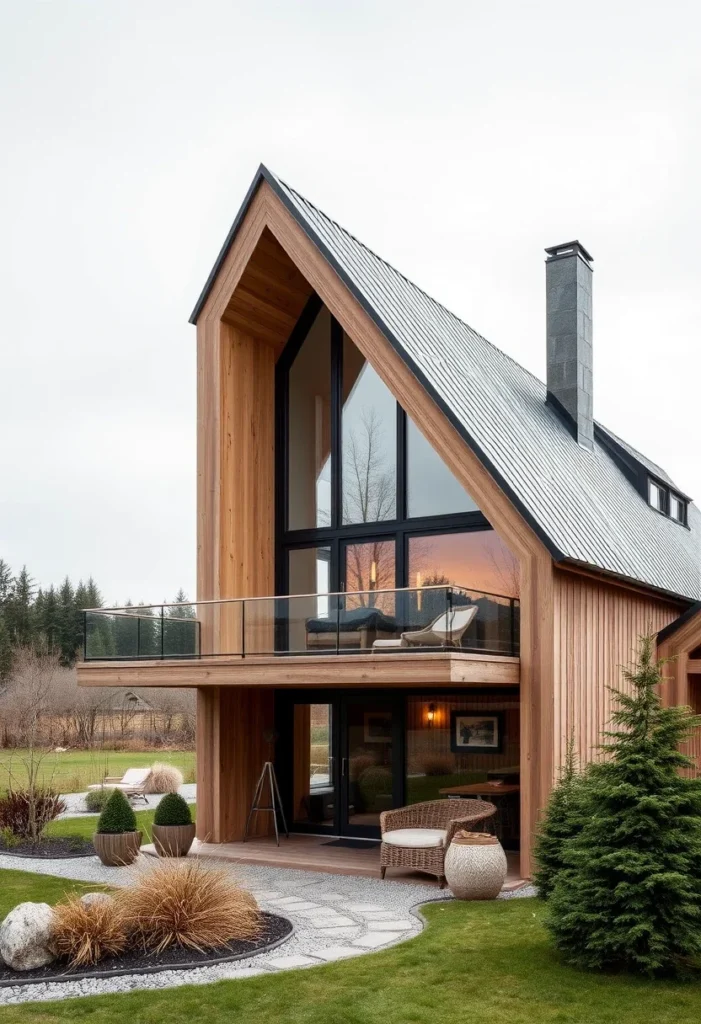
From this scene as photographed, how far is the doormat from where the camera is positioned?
577 inches

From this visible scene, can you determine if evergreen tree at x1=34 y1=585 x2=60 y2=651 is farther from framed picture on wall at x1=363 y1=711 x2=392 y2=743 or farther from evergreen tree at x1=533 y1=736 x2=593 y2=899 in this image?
evergreen tree at x1=533 y1=736 x2=593 y2=899

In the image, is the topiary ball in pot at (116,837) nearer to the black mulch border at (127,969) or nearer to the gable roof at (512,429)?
the black mulch border at (127,969)

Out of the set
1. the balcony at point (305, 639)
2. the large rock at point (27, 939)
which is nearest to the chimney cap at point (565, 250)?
the balcony at point (305, 639)

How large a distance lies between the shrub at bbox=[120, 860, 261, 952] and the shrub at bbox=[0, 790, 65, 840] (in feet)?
22.3

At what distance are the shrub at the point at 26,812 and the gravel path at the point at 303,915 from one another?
106 cm

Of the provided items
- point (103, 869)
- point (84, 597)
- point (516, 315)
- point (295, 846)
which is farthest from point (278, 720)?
point (516, 315)

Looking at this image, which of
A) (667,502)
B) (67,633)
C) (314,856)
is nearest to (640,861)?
(314,856)

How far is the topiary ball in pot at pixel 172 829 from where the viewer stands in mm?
13570

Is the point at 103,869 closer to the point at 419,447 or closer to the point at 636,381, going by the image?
the point at 419,447

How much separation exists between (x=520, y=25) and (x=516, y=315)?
4674 cm

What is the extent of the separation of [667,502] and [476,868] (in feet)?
43.7

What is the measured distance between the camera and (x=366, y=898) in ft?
37.4

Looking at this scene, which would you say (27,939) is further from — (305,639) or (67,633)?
(67,633)

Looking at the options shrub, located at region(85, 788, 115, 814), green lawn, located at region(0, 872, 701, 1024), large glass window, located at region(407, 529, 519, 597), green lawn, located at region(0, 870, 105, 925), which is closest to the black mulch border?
green lawn, located at region(0, 872, 701, 1024)
